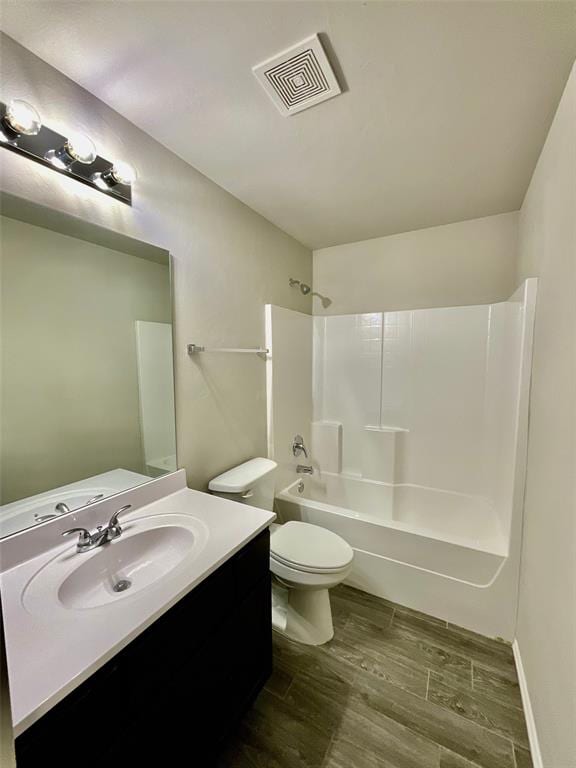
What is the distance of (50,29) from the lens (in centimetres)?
94

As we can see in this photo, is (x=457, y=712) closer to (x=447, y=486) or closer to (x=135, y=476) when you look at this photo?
(x=447, y=486)

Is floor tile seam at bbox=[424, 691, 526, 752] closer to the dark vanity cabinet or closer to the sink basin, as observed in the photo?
the dark vanity cabinet

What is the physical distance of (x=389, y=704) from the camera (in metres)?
1.33

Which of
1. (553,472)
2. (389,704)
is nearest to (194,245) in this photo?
(553,472)

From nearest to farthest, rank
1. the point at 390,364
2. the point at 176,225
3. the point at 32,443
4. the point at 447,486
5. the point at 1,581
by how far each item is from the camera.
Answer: the point at 1,581 < the point at 32,443 < the point at 176,225 < the point at 447,486 < the point at 390,364

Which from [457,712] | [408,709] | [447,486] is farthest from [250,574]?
[447,486]

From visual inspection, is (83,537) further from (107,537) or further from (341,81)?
(341,81)

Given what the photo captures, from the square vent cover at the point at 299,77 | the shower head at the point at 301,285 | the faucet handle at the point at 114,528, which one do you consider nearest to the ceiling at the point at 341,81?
the square vent cover at the point at 299,77

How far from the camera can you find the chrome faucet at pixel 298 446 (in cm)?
249

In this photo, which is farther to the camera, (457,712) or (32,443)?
(457,712)

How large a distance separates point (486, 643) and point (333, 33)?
8.61 ft

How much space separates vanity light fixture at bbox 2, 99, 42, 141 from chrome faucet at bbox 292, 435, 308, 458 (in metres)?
2.13

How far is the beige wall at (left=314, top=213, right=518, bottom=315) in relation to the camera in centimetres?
217

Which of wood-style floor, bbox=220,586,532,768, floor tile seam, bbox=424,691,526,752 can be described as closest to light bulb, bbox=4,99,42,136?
wood-style floor, bbox=220,586,532,768
